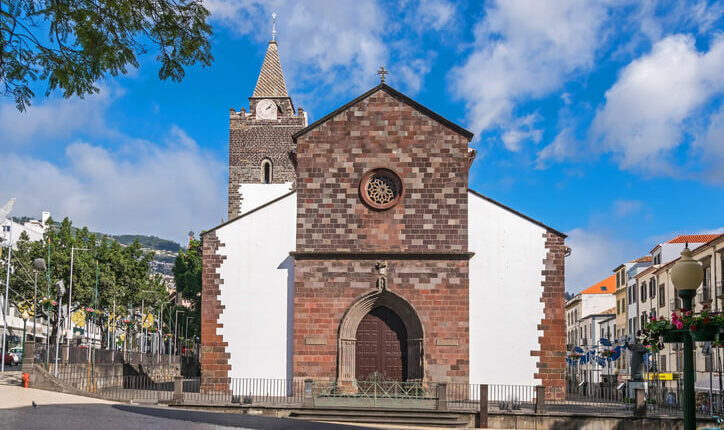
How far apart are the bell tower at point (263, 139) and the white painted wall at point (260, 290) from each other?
23.0m

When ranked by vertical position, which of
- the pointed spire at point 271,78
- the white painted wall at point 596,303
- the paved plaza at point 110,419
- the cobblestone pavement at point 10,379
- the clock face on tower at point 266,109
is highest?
the pointed spire at point 271,78

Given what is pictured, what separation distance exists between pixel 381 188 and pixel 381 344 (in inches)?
235

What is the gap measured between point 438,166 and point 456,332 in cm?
636

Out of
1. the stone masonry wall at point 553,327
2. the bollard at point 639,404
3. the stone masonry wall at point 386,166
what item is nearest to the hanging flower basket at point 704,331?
the bollard at point 639,404

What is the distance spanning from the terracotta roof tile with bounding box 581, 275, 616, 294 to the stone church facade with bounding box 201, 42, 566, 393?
5989 cm

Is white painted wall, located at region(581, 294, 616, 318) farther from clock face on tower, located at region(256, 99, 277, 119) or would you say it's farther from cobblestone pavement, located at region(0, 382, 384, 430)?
cobblestone pavement, located at region(0, 382, 384, 430)

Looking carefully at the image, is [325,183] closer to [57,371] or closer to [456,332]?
[456,332]

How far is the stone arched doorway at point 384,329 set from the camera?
2809 cm

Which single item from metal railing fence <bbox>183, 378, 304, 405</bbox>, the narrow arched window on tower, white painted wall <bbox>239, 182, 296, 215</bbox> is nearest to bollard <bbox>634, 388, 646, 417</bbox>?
metal railing fence <bbox>183, 378, 304, 405</bbox>

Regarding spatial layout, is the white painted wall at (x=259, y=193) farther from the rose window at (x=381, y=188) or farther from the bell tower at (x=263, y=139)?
the rose window at (x=381, y=188)

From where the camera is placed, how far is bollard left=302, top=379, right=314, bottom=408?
2519cm

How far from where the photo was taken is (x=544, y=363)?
2792 centimetres

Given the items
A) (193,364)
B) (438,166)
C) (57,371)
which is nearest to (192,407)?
(57,371)

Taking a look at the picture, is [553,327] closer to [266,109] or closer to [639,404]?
[639,404]
